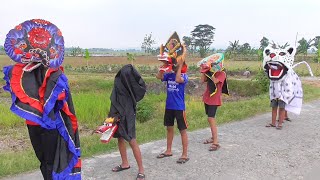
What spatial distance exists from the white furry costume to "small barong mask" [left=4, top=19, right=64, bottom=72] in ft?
17.3

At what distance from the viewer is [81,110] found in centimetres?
1052

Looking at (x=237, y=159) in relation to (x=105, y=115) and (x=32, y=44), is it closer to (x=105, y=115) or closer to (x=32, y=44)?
(x=32, y=44)

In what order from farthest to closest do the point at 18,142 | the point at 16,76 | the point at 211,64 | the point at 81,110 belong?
the point at 81,110
the point at 18,142
the point at 211,64
the point at 16,76

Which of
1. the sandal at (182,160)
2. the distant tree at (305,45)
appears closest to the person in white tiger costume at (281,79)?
the sandal at (182,160)

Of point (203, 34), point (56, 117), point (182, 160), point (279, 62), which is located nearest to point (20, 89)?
point (56, 117)

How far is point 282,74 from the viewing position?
7336mm

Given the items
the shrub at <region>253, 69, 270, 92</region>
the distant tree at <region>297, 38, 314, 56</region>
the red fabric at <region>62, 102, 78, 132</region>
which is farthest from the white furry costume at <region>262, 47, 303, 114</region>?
the distant tree at <region>297, 38, 314, 56</region>

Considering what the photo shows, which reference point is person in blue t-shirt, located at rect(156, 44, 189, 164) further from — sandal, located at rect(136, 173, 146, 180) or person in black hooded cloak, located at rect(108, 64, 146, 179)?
sandal, located at rect(136, 173, 146, 180)

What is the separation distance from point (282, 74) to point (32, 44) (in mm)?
5530

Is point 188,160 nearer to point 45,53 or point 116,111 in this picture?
point 116,111

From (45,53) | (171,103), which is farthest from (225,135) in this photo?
(45,53)

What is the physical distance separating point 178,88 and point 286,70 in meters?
3.33

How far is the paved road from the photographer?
4695 mm

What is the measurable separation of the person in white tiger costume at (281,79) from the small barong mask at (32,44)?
529 cm
